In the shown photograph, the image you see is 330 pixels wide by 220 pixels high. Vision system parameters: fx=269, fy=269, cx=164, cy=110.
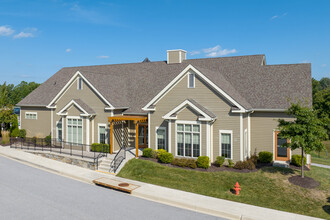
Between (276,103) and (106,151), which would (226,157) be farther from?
(106,151)

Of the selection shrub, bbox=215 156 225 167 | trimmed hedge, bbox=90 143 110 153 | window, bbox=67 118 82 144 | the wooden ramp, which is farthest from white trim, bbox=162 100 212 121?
window, bbox=67 118 82 144

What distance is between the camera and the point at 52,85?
33.2 metres

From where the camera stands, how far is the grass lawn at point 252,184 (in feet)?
45.5

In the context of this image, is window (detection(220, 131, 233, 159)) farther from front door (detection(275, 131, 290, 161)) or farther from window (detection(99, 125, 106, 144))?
window (detection(99, 125, 106, 144))

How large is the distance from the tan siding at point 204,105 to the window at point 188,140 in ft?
1.53

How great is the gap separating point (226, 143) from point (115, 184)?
8.44 metres

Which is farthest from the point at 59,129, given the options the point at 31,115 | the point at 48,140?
the point at 31,115

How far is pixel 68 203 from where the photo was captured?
13523 millimetres

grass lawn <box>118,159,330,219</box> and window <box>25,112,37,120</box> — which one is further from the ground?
window <box>25,112,37,120</box>

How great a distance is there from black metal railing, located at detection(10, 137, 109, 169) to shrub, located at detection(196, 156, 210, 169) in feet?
25.1

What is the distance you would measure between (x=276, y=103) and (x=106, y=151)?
14.1 meters

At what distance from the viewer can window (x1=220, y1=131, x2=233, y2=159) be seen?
19516 mm

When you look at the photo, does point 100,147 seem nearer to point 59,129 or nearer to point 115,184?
point 59,129

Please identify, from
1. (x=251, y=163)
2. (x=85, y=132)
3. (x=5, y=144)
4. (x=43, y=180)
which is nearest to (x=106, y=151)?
(x=85, y=132)
